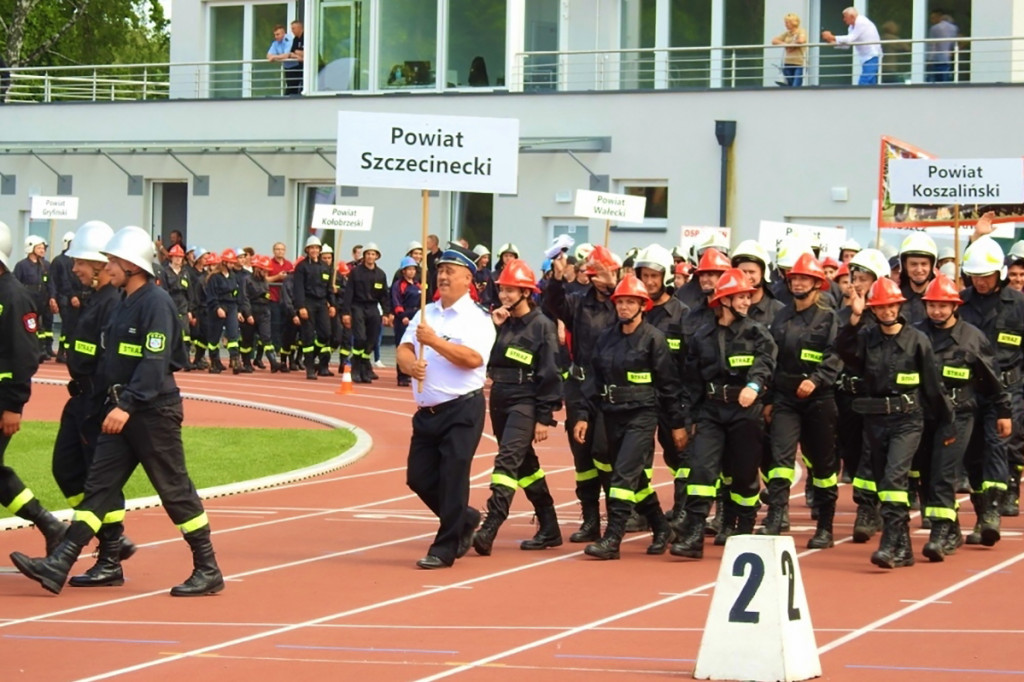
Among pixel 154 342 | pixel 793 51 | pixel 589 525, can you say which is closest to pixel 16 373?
pixel 154 342

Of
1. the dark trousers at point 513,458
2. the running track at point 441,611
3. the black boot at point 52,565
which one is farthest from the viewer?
the dark trousers at point 513,458

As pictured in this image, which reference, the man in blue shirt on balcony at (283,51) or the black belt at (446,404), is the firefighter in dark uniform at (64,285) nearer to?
the man in blue shirt on balcony at (283,51)

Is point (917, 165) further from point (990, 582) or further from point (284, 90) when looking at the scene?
point (284, 90)

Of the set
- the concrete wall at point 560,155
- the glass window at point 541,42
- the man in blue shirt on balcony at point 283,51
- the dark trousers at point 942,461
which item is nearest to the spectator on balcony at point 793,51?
the concrete wall at point 560,155

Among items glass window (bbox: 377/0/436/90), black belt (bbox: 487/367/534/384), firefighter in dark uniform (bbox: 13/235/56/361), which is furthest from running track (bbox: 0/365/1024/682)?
glass window (bbox: 377/0/436/90)

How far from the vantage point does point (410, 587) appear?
11766 mm

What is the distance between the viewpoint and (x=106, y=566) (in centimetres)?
1160

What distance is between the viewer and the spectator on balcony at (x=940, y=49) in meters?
32.2

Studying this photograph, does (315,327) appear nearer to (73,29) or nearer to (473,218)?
(473,218)

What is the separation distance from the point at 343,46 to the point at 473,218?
500 centimetres

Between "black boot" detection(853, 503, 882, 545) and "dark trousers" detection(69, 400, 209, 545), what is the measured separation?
506 cm

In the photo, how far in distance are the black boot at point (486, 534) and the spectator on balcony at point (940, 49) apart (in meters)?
20.8

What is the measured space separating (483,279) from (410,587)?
17901 mm

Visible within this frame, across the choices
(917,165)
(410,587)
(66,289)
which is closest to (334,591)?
(410,587)
